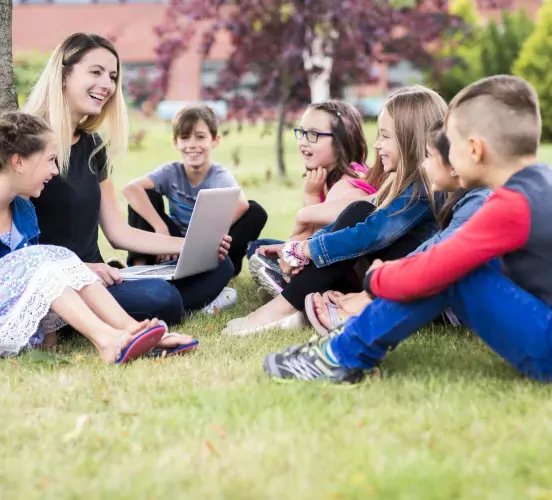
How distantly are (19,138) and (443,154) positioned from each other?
5.74ft

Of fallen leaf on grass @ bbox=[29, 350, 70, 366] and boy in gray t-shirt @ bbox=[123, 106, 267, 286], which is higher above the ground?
boy in gray t-shirt @ bbox=[123, 106, 267, 286]

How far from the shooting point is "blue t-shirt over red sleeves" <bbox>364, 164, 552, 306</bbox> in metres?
2.61

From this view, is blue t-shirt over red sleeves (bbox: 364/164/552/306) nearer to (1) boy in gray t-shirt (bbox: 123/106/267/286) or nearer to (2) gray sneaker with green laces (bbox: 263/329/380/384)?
(2) gray sneaker with green laces (bbox: 263/329/380/384)

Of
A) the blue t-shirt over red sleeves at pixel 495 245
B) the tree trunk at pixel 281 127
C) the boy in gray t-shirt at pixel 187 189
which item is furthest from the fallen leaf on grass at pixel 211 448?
the tree trunk at pixel 281 127

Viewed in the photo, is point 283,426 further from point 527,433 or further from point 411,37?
point 411,37

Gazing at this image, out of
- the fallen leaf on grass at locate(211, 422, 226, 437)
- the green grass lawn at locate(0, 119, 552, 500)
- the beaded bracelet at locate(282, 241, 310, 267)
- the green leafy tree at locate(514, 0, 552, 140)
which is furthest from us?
the green leafy tree at locate(514, 0, 552, 140)

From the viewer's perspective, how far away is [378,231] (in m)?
3.74

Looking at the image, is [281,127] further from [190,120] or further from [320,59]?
[190,120]

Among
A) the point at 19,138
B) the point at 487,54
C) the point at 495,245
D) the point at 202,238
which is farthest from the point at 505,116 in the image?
the point at 487,54

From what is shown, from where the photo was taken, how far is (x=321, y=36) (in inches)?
462

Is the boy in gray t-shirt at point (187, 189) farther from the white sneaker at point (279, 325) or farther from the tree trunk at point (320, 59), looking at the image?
the tree trunk at point (320, 59)

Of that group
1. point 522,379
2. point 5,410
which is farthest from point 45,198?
point 522,379

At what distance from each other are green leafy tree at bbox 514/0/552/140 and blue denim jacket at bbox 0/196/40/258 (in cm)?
1704

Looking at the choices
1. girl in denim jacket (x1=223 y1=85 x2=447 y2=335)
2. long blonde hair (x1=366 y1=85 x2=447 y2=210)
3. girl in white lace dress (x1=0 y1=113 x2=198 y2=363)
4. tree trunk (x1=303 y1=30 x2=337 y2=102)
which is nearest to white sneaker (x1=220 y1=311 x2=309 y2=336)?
girl in denim jacket (x1=223 y1=85 x2=447 y2=335)
